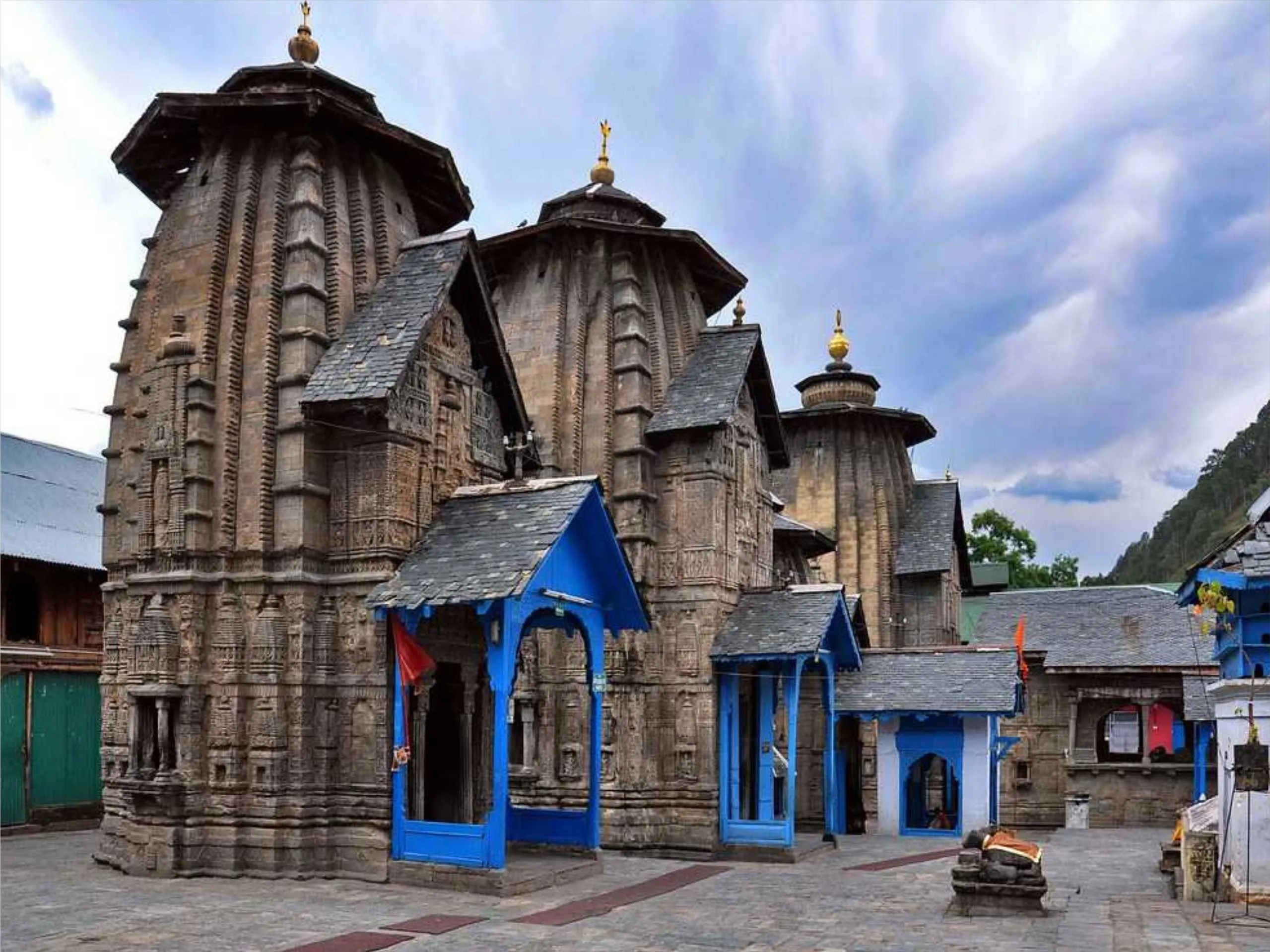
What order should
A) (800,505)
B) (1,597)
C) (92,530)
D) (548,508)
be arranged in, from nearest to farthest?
(548,508) → (1,597) → (92,530) → (800,505)

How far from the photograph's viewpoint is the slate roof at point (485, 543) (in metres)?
16.3

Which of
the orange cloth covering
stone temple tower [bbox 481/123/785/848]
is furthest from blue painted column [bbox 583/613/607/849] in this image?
the orange cloth covering

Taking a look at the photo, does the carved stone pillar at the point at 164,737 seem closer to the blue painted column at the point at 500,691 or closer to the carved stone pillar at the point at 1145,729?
the blue painted column at the point at 500,691

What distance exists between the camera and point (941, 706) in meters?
26.9

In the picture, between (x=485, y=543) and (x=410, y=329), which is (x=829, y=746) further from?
(x=410, y=329)

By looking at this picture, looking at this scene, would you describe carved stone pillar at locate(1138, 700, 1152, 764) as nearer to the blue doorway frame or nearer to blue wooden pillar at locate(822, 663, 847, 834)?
the blue doorway frame

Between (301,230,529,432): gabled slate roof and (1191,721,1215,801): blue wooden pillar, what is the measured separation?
2109cm

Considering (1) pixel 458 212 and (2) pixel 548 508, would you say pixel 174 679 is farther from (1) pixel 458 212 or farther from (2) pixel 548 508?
(1) pixel 458 212

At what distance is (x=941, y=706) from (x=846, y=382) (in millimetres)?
15384

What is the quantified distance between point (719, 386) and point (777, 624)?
15.8 ft

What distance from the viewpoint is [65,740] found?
26156mm

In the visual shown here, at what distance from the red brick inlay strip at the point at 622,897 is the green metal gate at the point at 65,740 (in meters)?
12.9

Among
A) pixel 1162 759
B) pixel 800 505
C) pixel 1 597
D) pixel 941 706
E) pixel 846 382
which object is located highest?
pixel 846 382

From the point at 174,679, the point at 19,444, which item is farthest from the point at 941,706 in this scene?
the point at 19,444
